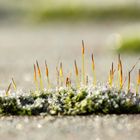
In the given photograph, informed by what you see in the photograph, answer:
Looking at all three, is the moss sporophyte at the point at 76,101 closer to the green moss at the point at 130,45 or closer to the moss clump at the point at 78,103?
the moss clump at the point at 78,103

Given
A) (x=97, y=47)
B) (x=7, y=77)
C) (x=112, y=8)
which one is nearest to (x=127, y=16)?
(x=112, y=8)

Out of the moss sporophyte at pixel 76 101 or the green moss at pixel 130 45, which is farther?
the green moss at pixel 130 45

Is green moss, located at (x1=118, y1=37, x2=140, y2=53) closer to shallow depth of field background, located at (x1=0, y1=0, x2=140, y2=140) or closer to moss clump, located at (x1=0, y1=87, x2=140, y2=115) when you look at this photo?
shallow depth of field background, located at (x1=0, y1=0, x2=140, y2=140)

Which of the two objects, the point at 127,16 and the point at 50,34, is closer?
the point at 50,34

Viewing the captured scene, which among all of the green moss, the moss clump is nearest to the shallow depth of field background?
the green moss

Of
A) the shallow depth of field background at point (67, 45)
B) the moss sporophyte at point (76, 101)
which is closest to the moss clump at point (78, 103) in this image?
the moss sporophyte at point (76, 101)

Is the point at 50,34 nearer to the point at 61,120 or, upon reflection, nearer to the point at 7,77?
the point at 7,77

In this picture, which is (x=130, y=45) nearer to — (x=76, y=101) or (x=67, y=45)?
(x=67, y=45)
